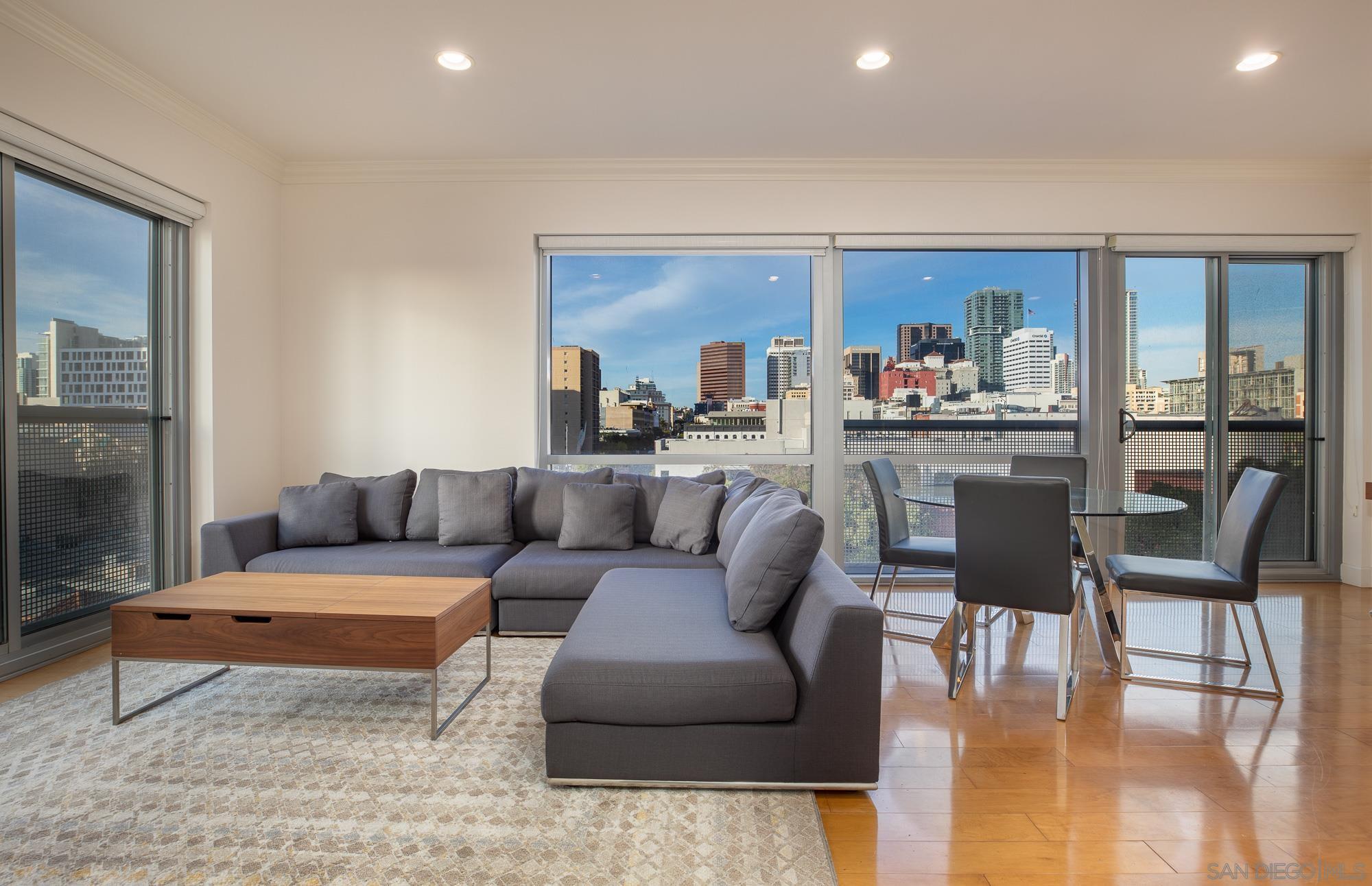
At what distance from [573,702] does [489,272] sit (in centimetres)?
341

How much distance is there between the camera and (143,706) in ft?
8.20

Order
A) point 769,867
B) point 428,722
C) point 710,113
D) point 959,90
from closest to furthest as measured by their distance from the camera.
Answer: point 769,867
point 428,722
point 959,90
point 710,113

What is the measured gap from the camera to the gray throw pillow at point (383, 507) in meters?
3.97

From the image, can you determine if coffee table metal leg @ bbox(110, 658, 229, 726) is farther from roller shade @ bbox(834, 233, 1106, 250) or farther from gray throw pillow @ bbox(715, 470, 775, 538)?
roller shade @ bbox(834, 233, 1106, 250)

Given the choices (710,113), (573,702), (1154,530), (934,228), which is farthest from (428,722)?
(1154,530)

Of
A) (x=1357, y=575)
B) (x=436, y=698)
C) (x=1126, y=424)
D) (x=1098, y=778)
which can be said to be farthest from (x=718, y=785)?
(x=1357, y=575)

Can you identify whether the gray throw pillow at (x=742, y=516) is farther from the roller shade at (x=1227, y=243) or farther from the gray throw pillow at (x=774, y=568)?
the roller shade at (x=1227, y=243)

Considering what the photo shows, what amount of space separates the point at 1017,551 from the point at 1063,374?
2677 mm

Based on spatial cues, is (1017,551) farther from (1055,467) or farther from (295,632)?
(295,632)

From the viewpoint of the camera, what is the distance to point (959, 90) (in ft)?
11.3

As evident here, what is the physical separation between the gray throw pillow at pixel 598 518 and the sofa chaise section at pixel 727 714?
5.79ft

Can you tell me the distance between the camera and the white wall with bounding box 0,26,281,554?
2967 millimetres

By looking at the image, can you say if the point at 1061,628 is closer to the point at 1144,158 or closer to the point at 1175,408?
the point at 1175,408

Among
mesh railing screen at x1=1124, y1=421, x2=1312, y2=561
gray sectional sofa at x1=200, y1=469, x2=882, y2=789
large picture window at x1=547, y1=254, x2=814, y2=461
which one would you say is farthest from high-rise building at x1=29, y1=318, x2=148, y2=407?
mesh railing screen at x1=1124, y1=421, x2=1312, y2=561
